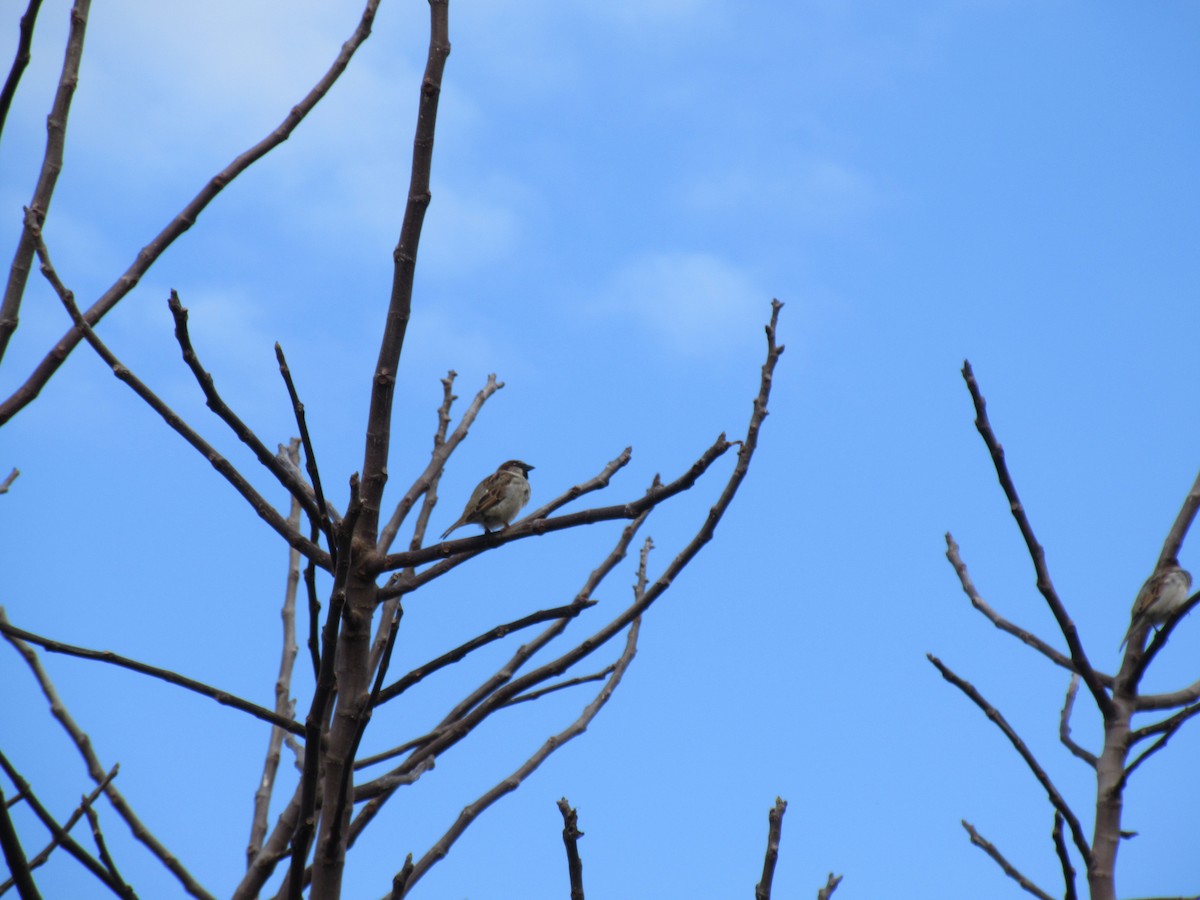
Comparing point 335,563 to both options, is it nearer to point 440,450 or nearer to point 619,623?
point 619,623

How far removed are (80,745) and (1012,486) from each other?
7.70 ft

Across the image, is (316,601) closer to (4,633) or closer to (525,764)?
(4,633)

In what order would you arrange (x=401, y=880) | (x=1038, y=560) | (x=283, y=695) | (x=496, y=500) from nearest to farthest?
(x=401, y=880) < (x=1038, y=560) < (x=283, y=695) < (x=496, y=500)

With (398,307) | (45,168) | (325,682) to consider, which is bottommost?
(325,682)

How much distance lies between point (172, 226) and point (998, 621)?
232cm

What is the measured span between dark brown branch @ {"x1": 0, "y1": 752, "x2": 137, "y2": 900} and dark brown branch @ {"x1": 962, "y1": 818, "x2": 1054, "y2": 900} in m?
1.95

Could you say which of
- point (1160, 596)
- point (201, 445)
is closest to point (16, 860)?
point (201, 445)

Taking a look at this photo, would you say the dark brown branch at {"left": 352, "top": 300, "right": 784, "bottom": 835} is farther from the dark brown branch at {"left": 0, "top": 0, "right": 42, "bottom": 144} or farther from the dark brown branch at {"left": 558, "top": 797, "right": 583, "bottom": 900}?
the dark brown branch at {"left": 0, "top": 0, "right": 42, "bottom": 144}

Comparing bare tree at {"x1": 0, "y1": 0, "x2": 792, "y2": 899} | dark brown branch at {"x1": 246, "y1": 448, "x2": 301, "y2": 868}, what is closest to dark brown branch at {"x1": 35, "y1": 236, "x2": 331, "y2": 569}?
bare tree at {"x1": 0, "y1": 0, "x2": 792, "y2": 899}

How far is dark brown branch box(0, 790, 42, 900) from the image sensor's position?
1758 millimetres

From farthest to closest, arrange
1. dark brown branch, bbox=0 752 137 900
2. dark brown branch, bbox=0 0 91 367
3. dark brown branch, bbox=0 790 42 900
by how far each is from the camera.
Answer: dark brown branch, bbox=0 0 91 367, dark brown branch, bbox=0 752 137 900, dark brown branch, bbox=0 790 42 900

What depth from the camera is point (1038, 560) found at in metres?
2.66

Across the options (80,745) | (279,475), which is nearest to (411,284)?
(279,475)

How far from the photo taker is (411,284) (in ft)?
7.69
